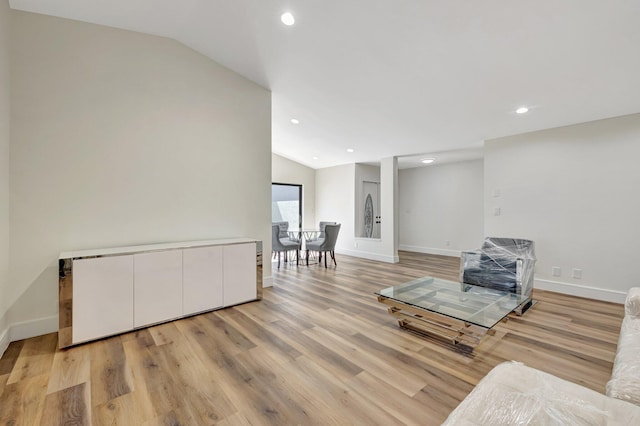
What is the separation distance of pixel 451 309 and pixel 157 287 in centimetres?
278

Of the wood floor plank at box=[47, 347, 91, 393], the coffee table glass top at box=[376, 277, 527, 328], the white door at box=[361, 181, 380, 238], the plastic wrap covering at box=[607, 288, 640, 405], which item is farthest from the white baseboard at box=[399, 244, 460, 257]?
the wood floor plank at box=[47, 347, 91, 393]

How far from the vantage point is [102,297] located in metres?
2.40

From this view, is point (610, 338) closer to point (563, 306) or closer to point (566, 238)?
point (563, 306)

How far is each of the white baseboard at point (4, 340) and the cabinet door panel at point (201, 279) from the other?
4.24 ft

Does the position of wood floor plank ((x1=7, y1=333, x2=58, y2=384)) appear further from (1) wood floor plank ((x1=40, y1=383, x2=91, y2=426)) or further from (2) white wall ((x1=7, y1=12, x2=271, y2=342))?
(1) wood floor plank ((x1=40, y1=383, x2=91, y2=426))

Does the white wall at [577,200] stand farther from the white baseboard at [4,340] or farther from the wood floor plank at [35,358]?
the white baseboard at [4,340]

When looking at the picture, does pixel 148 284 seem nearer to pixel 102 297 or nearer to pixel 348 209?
pixel 102 297

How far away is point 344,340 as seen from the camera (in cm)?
235

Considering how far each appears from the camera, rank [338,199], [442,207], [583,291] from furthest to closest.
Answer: [338,199] < [442,207] < [583,291]

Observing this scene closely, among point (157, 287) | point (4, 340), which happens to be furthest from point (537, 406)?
point (4, 340)

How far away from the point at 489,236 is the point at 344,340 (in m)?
3.39

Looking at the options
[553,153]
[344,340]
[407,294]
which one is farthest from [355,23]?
[553,153]

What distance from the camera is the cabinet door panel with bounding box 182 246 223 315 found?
2.88m

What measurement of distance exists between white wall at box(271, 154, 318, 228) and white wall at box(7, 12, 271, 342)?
119 inches
